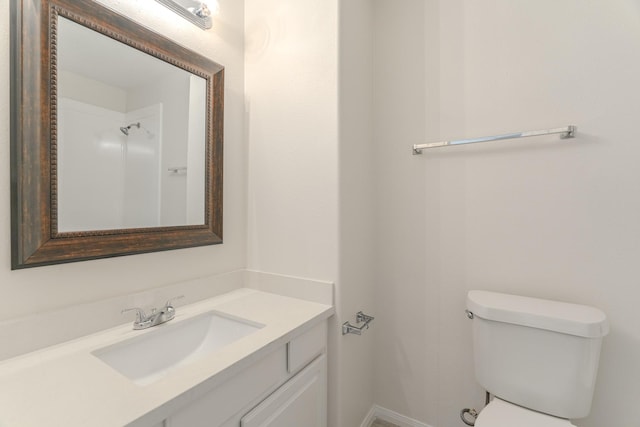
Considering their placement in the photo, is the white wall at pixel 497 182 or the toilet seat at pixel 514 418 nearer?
the toilet seat at pixel 514 418

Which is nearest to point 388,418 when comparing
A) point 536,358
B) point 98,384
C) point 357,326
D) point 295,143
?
point 357,326

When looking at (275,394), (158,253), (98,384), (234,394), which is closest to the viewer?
(98,384)

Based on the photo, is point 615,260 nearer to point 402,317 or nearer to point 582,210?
point 582,210

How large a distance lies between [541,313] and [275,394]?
102 cm

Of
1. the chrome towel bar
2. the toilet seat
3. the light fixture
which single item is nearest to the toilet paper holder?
the toilet seat

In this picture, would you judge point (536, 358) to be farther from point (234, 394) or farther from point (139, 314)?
Answer: point (139, 314)

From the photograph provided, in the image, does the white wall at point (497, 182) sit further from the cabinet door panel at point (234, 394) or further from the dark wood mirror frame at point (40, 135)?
the dark wood mirror frame at point (40, 135)

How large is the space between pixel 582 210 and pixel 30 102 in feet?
6.51

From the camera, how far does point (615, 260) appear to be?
1106 millimetres

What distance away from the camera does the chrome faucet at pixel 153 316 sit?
1018 mm

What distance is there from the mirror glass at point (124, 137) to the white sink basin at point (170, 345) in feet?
1.34

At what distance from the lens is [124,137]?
41.3 inches

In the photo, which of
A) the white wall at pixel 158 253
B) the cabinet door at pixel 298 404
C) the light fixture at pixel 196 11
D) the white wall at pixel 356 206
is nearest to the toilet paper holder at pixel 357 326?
the white wall at pixel 356 206

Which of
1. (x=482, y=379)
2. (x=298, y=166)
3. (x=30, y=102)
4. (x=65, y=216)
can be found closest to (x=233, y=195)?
(x=298, y=166)
